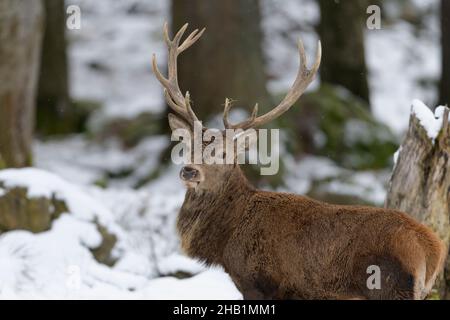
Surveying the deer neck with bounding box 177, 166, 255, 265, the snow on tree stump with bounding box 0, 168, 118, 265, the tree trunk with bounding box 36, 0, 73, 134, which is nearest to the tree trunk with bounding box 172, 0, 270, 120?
the tree trunk with bounding box 36, 0, 73, 134

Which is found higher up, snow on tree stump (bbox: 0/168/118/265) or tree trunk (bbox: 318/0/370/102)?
tree trunk (bbox: 318/0/370/102)

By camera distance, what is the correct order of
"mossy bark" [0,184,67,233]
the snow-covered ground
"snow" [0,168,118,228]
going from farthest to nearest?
"snow" [0,168,118,228]
"mossy bark" [0,184,67,233]
the snow-covered ground

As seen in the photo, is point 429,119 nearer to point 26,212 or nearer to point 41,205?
point 41,205

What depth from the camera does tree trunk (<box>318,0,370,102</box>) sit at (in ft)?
49.0

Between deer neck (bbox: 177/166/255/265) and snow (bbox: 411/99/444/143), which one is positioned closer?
deer neck (bbox: 177/166/255/265)

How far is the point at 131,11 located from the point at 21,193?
15386mm

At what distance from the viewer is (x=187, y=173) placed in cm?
545

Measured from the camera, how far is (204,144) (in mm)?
5586

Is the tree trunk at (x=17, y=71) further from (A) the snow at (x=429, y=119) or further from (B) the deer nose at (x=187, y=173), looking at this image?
(A) the snow at (x=429, y=119)

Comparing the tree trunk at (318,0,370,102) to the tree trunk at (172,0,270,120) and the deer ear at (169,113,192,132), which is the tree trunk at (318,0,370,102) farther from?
the deer ear at (169,113,192,132)

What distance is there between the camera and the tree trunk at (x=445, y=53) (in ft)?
39.5

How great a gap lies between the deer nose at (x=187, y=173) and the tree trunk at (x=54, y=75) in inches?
386

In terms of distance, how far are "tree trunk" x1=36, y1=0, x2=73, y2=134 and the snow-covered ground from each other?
66 cm
